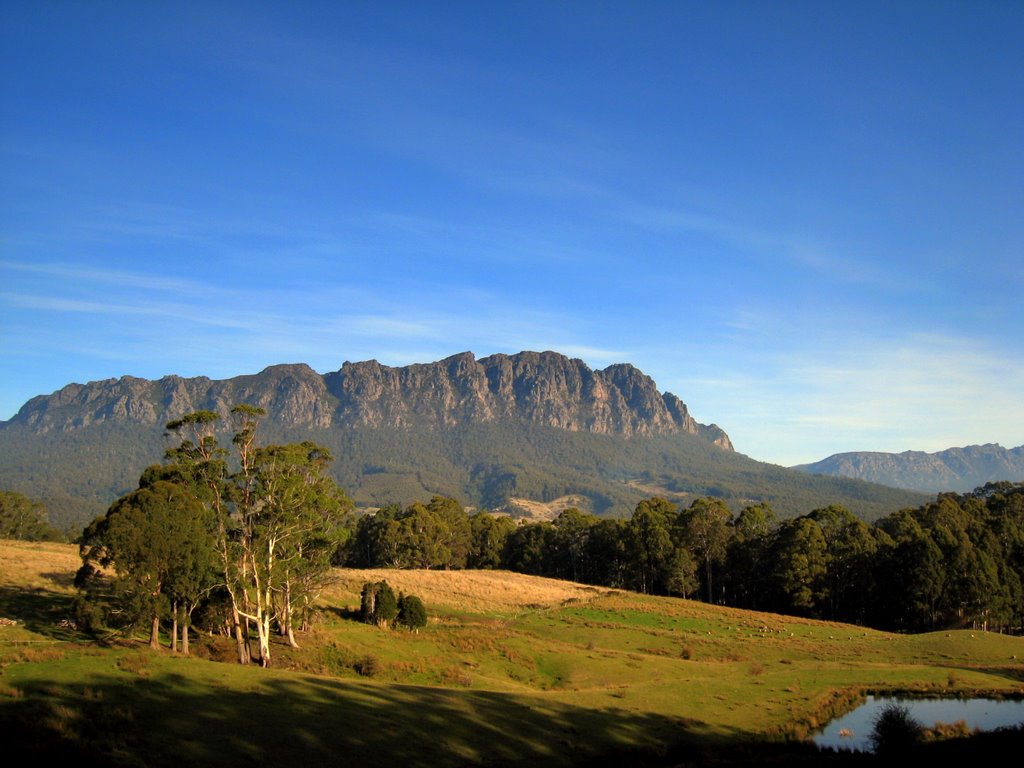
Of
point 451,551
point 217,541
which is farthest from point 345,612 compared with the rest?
point 451,551

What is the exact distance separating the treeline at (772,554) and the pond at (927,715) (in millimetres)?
35647

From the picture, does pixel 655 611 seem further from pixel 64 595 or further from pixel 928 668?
pixel 64 595

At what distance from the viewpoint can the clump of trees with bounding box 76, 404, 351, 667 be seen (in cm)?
3319

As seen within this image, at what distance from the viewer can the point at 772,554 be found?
276 feet

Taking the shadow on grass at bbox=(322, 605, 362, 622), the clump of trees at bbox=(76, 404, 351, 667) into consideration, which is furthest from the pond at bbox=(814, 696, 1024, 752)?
the shadow on grass at bbox=(322, 605, 362, 622)

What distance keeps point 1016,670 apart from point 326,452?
4696cm

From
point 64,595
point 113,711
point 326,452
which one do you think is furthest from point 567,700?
point 64,595

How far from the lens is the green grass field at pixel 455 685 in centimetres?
2169

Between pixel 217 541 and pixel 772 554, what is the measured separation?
221 feet

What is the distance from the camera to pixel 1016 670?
45.4 meters

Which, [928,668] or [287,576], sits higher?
[287,576]

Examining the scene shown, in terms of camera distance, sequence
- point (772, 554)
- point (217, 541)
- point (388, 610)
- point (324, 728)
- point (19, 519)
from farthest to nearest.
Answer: point (19, 519), point (772, 554), point (388, 610), point (217, 541), point (324, 728)

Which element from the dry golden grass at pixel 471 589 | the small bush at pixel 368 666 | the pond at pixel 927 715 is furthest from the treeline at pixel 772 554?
the small bush at pixel 368 666

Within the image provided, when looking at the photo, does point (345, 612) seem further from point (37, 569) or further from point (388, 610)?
point (37, 569)
